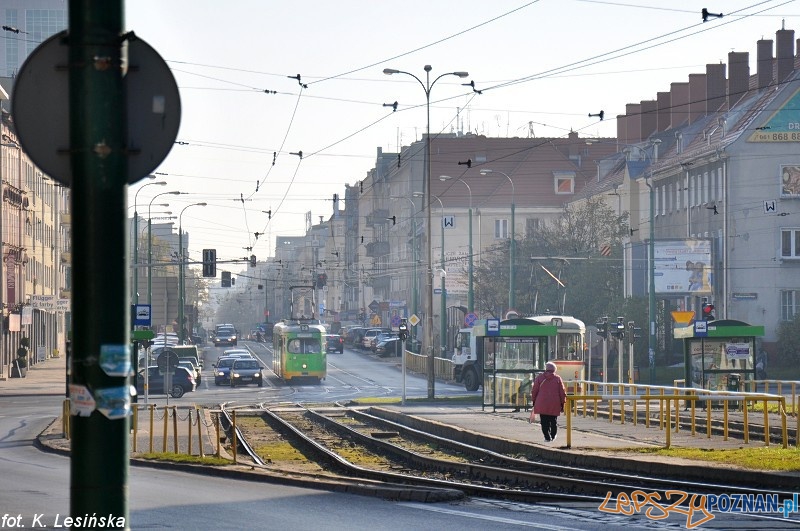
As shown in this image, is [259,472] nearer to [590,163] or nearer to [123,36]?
[123,36]

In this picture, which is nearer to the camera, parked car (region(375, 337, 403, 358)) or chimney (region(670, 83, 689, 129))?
chimney (region(670, 83, 689, 129))

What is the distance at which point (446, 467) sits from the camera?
21.3 m

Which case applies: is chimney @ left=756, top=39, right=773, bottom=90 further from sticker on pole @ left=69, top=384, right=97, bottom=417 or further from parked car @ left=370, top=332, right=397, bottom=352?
sticker on pole @ left=69, top=384, right=97, bottom=417

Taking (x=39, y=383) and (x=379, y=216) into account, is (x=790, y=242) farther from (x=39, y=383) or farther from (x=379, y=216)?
(x=379, y=216)

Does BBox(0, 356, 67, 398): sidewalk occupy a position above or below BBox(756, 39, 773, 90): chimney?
below

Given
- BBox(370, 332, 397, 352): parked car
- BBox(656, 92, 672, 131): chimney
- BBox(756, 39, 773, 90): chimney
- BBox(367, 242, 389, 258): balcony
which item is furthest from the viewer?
BBox(367, 242, 389, 258): balcony

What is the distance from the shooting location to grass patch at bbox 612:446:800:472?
694 inches

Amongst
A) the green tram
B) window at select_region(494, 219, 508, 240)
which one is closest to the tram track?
the green tram

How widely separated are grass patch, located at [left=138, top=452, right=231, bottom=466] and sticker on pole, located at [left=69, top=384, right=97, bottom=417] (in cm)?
1683

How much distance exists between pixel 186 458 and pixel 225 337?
9552cm

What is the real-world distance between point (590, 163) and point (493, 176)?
28.2 ft

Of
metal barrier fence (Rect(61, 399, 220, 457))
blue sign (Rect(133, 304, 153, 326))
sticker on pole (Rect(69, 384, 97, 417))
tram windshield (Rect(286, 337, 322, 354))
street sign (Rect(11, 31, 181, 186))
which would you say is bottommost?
metal barrier fence (Rect(61, 399, 220, 457))

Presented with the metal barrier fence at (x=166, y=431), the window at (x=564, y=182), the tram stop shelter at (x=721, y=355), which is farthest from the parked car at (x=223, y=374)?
the window at (x=564, y=182)

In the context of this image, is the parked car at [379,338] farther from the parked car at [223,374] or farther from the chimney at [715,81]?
the chimney at [715,81]
